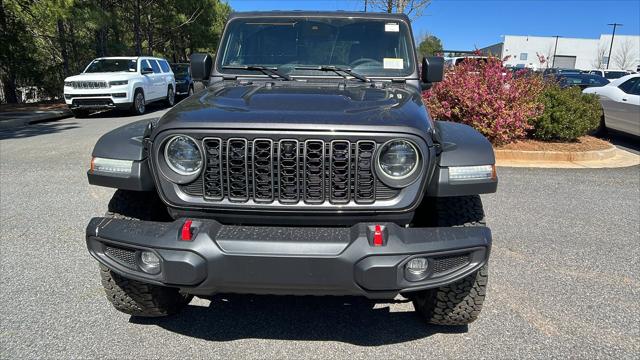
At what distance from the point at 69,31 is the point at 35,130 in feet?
36.2

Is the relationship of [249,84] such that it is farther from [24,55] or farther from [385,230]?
[24,55]

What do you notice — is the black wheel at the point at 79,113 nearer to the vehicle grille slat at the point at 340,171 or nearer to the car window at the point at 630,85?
the vehicle grille slat at the point at 340,171

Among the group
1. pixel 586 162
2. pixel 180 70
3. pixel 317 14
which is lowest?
pixel 586 162

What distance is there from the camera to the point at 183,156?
227 cm

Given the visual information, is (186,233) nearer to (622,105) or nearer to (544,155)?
(544,155)

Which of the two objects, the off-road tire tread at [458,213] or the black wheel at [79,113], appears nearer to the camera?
the off-road tire tread at [458,213]

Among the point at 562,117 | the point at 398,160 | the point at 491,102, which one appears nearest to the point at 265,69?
the point at 398,160

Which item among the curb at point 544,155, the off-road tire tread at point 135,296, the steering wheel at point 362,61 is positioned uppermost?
the steering wheel at point 362,61

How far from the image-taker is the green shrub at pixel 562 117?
327 inches

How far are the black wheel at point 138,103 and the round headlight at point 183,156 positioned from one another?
1256 centimetres

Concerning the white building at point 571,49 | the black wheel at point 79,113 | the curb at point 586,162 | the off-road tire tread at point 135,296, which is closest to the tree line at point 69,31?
the black wheel at point 79,113

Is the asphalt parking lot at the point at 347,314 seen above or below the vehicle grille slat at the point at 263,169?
below

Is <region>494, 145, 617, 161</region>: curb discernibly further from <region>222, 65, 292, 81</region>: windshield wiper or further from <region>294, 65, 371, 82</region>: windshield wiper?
<region>222, 65, 292, 81</region>: windshield wiper

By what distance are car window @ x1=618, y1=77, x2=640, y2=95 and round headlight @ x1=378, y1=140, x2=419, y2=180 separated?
9.42 metres
